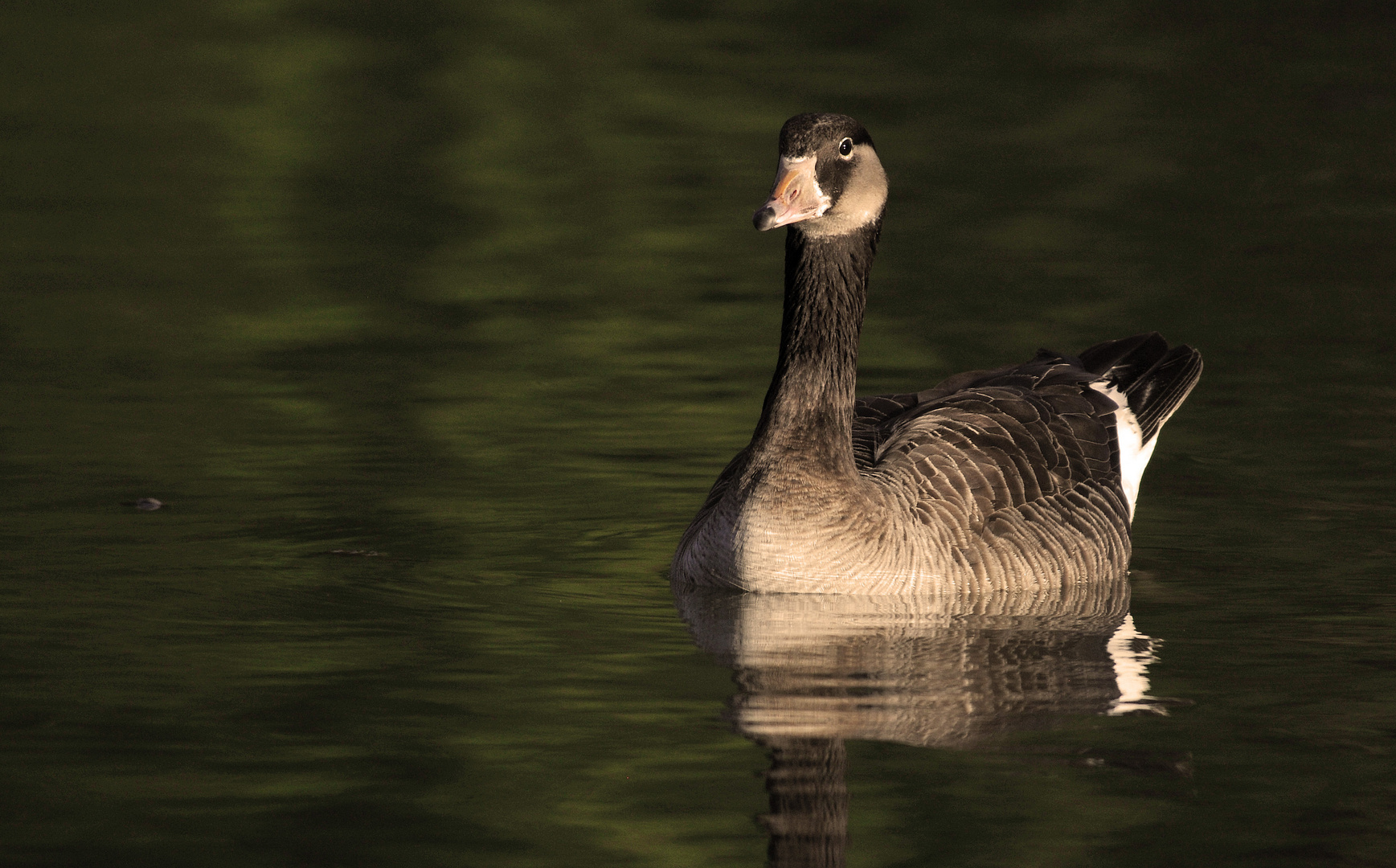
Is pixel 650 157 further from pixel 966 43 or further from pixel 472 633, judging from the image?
pixel 472 633

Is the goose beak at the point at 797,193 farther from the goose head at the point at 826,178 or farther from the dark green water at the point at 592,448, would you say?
the dark green water at the point at 592,448

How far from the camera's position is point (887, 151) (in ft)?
88.8

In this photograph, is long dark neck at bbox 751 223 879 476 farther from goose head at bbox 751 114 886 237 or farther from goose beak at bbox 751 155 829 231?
goose beak at bbox 751 155 829 231

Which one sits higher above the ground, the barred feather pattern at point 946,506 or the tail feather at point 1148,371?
the tail feather at point 1148,371

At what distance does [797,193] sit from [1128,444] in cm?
338

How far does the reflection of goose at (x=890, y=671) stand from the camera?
26.2ft

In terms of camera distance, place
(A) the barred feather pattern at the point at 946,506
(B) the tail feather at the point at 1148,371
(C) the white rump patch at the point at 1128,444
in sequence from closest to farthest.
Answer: (A) the barred feather pattern at the point at 946,506
(C) the white rump patch at the point at 1128,444
(B) the tail feather at the point at 1148,371

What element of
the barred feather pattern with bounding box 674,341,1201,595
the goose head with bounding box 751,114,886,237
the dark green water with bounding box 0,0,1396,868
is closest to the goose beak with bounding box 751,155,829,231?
the goose head with bounding box 751,114,886,237

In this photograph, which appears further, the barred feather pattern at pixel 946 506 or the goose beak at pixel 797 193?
the barred feather pattern at pixel 946 506

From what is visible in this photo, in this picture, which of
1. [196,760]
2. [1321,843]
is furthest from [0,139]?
[1321,843]

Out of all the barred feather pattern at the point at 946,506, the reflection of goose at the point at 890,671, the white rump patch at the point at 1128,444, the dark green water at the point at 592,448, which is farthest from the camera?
the white rump patch at the point at 1128,444

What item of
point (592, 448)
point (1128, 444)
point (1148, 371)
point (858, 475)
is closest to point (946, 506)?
point (858, 475)

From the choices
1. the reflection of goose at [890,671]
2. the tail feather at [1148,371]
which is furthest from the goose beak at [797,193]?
the tail feather at [1148,371]

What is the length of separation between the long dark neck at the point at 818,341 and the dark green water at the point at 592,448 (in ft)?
3.84
